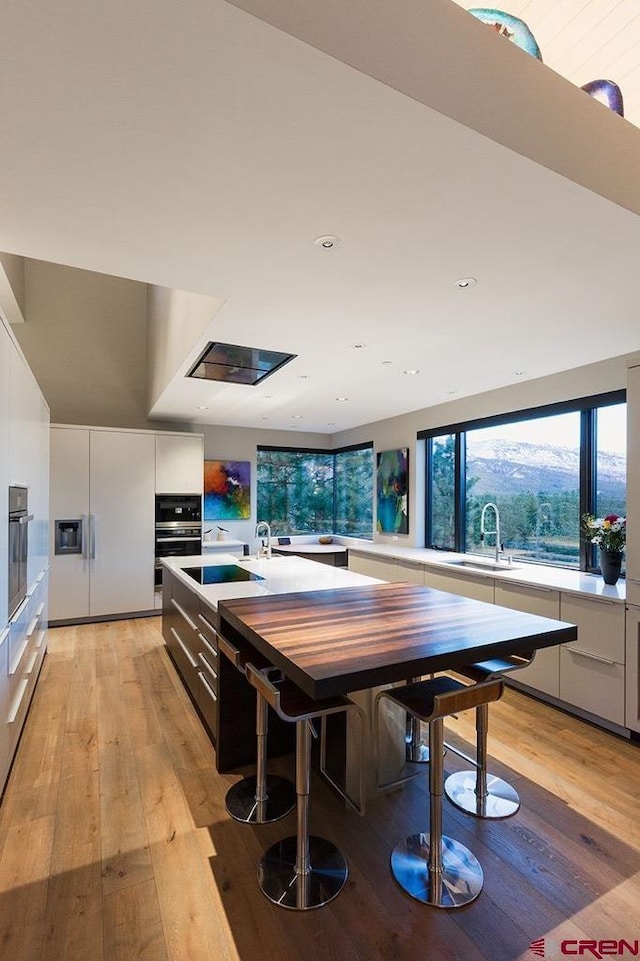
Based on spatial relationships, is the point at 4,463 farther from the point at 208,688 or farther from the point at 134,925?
the point at 134,925

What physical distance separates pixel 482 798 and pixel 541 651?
1279mm

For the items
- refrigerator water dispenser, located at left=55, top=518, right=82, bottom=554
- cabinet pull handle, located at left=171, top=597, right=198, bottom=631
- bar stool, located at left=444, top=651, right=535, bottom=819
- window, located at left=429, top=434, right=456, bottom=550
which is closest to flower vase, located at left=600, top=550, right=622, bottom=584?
bar stool, located at left=444, top=651, right=535, bottom=819

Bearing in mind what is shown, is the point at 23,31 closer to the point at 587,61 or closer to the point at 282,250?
the point at 282,250

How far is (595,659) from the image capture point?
9.23ft

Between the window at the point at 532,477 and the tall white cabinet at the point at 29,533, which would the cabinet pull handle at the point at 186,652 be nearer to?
the tall white cabinet at the point at 29,533

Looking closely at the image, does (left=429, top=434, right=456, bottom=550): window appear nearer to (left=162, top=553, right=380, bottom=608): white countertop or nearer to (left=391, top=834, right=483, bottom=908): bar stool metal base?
(left=162, top=553, right=380, bottom=608): white countertop

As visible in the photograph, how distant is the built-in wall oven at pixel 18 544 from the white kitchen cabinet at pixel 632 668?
3.32m

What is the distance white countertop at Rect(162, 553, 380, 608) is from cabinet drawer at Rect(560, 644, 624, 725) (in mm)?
1323

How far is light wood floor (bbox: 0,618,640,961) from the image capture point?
1491 millimetres

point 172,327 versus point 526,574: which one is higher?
point 172,327

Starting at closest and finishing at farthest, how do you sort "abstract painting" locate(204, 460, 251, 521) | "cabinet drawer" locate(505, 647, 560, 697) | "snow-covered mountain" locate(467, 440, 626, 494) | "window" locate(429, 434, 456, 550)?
"cabinet drawer" locate(505, 647, 560, 697) → "snow-covered mountain" locate(467, 440, 626, 494) → "window" locate(429, 434, 456, 550) → "abstract painting" locate(204, 460, 251, 521)

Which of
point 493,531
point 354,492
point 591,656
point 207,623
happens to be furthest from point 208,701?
point 354,492

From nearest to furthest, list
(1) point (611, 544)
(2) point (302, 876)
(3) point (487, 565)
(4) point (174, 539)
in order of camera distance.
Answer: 1. (2) point (302, 876)
2. (1) point (611, 544)
3. (3) point (487, 565)
4. (4) point (174, 539)

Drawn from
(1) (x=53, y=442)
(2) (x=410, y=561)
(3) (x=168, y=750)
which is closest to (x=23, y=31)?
(3) (x=168, y=750)
